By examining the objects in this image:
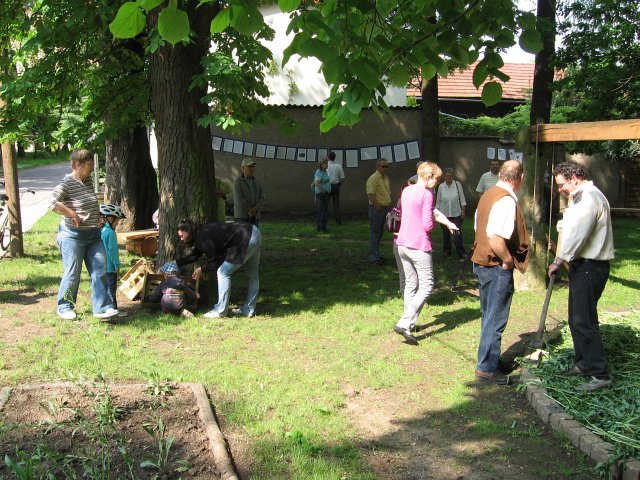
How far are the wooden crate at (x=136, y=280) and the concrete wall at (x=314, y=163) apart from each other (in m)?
10.2

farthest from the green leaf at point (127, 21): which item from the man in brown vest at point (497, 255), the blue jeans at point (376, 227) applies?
the blue jeans at point (376, 227)

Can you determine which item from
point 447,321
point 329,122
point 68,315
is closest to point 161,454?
point 329,122

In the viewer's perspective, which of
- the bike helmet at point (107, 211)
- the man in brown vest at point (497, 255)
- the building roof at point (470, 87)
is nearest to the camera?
the man in brown vest at point (497, 255)

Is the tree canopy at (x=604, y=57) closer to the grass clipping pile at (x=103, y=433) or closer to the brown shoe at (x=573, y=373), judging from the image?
the brown shoe at (x=573, y=373)

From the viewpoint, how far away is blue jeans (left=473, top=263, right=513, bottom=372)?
587 cm

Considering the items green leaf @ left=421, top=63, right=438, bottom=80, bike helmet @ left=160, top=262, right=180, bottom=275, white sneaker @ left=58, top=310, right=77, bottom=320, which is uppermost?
green leaf @ left=421, top=63, right=438, bottom=80

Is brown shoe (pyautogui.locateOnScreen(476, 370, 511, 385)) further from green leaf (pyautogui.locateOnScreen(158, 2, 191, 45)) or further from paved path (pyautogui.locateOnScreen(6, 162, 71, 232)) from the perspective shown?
paved path (pyautogui.locateOnScreen(6, 162, 71, 232))

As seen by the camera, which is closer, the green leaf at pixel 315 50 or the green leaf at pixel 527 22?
the green leaf at pixel 315 50

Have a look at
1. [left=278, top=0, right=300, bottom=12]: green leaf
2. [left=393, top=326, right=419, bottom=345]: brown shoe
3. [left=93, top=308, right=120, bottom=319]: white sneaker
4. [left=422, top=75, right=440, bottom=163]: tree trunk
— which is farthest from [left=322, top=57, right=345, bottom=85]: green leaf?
[left=422, top=75, right=440, bottom=163]: tree trunk

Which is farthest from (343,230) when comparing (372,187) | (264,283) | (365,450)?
(365,450)

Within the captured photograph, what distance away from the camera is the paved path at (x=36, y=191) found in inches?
679

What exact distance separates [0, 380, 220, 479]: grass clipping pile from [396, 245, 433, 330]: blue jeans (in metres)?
2.75

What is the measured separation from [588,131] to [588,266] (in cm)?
263

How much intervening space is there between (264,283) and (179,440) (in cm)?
545
